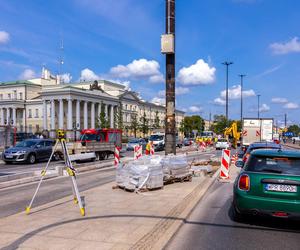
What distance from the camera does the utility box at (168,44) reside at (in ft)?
49.8

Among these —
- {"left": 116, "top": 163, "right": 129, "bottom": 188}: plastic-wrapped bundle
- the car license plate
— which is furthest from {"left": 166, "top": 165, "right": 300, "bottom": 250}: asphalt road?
{"left": 116, "top": 163, "right": 129, "bottom": 188}: plastic-wrapped bundle

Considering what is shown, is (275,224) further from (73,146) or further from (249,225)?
(73,146)

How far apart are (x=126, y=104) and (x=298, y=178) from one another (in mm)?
115803

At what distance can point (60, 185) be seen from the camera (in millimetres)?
13102

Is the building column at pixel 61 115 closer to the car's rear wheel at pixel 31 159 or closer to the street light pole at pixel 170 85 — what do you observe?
the car's rear wheel at pixel 31 159

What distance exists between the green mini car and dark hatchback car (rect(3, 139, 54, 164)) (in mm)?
18711

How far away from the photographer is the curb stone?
589 centimetres

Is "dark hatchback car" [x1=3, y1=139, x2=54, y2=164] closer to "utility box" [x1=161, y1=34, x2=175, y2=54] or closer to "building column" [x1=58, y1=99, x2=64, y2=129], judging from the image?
"utility box" [x1=161, y1=34, x2=175, y2=54]

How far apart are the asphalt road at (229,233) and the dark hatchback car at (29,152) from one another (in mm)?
17154

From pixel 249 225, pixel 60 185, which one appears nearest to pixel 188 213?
pixel 249 225

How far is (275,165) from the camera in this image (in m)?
7.44

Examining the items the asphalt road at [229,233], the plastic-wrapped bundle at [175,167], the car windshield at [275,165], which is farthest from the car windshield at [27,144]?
the car windshield at [275,165]

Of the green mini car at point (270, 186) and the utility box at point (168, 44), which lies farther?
the utility box at point (168, 44)

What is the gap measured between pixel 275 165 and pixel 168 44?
8.79 m
